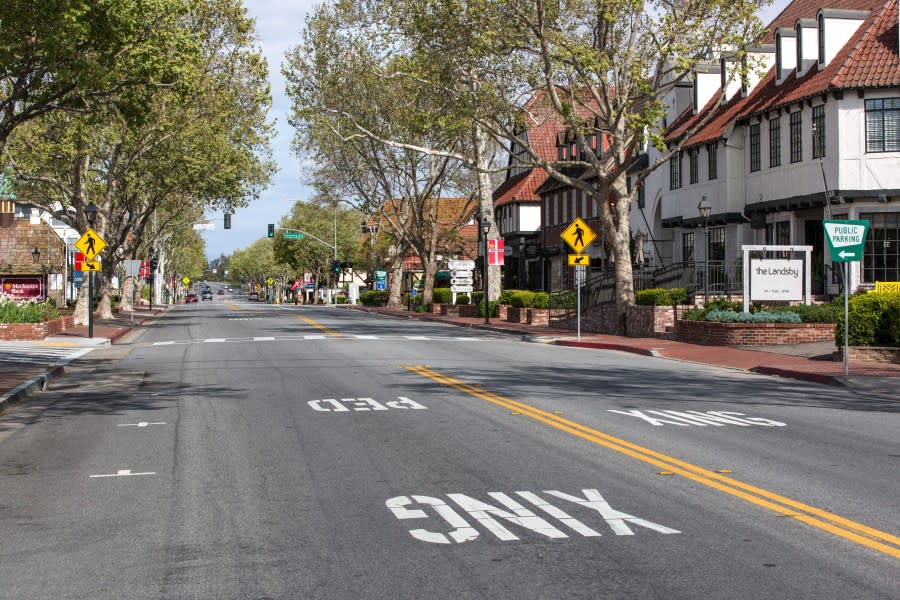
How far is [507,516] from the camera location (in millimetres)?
7664

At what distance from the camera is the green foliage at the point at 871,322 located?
2244 cm

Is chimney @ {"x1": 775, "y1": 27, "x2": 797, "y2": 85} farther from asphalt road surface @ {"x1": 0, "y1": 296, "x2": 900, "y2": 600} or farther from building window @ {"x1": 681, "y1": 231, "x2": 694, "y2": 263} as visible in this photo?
asphalt road surface @ {"x1": 0, "y1": 296, "x2": 900, "y2": 600}

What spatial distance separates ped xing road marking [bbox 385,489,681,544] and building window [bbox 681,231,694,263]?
A: 36133 mm

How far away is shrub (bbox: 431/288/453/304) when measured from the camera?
63450 mm

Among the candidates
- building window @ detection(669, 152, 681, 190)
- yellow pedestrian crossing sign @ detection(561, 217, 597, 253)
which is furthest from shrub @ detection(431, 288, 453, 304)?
yellow pedestrian crossing sign @ detection(561, 217, 597, 253)

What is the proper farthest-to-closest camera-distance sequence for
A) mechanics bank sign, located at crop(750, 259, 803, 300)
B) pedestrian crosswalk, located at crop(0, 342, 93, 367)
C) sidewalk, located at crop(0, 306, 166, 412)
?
mechanics bank sign, located at crop(750, 259, 803, 300), pedestrian crosswalk, located at crop(0, 342, 93, 367), sidewalk, located at crop(0, 306, 166, 412)

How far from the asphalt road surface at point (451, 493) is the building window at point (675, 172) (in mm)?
27197

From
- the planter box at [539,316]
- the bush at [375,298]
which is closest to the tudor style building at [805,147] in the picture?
the planter box at [539,316]

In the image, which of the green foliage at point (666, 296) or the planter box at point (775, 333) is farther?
the green foliage at point (666, 296)

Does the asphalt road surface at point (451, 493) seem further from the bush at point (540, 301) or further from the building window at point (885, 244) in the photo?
the bush at point (540, 301)

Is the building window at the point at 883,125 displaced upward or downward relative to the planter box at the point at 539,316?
upward

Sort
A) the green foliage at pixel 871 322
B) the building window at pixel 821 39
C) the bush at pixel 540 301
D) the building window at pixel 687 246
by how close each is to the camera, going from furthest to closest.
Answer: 1. the bush at pixel 540 301
2. the building window at pixel 687 246
3. the building window at pixel 821 39
4. the green foliage at pixel 871 322

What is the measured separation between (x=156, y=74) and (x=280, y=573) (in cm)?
1776

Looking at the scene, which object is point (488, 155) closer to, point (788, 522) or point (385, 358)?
point (385, 358)
